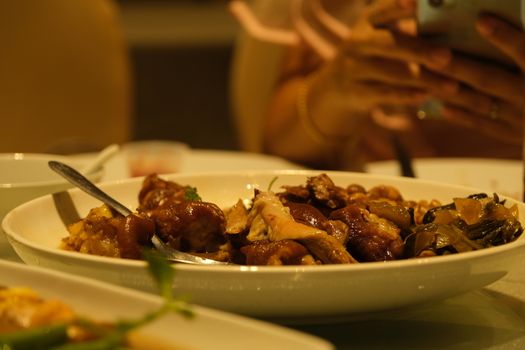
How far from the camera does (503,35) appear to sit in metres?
1.49

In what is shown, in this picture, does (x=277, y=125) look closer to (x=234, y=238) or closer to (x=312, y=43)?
(x=312, y=43)

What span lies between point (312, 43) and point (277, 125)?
11.2 inches

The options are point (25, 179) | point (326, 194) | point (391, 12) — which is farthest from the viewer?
point (391, 12)

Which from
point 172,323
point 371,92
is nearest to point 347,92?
point 371,92

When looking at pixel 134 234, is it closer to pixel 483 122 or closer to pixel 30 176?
pixel 30 176

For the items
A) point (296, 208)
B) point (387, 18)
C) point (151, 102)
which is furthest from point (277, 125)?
point (151, 102)

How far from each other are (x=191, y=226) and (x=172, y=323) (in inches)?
12.4

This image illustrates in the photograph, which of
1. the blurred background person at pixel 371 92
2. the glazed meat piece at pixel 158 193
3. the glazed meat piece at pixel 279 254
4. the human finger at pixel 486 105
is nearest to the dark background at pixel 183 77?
the blurred background person at pixel 371 92

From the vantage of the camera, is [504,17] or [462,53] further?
[462,53]

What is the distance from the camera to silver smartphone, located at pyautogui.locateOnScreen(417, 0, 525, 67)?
4.69 feet

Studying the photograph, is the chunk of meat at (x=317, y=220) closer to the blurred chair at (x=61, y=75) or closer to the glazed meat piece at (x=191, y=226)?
the glazed meat piece at (x=191, y=226)

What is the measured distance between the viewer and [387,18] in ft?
5.54

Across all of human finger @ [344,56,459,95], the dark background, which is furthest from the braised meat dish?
the dark background

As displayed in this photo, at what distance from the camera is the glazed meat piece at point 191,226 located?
85 cm
